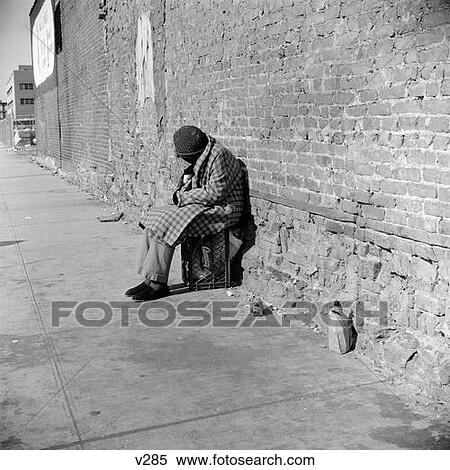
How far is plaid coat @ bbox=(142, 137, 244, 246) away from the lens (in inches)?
216

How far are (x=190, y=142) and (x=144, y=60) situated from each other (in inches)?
140

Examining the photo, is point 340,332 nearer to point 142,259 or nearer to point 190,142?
point 142,259

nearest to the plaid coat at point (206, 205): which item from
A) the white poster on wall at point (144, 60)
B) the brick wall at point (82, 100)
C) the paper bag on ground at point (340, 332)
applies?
the paper bag on ground at point (340, 332)

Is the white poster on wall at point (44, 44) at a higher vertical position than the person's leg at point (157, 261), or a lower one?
higher

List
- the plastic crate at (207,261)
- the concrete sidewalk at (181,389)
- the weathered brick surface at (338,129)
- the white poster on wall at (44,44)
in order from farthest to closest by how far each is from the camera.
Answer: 1. the white poster on wall at (44,44)
2. the plastic crate at (207,261)
3. the weathered brick surface at (338,129)
4. the concrete sidewalk at (181,389)

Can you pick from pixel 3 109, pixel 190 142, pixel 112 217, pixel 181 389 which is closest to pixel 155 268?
pixel 190 142

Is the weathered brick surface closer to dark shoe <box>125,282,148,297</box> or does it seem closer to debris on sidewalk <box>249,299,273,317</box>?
debris on sidewalk <box>249,299,273,317</box>

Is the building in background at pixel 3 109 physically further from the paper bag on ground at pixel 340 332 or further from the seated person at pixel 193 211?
the paper bag on ground at pixel 340 332

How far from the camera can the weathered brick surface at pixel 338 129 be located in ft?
11.3

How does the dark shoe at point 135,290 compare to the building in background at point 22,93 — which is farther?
the building in background at point 22,93

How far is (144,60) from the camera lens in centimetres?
877

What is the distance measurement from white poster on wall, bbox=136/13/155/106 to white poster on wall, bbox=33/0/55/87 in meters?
11.7

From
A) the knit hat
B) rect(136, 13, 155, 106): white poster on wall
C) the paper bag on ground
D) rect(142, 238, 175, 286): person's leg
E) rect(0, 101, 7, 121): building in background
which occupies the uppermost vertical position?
rect(0, 101, 7, 121): building in background

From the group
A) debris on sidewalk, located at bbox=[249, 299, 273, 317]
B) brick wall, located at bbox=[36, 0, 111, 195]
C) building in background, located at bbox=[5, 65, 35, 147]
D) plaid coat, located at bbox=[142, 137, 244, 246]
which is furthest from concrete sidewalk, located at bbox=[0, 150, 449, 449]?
building in background, located at bbox=[5, 65, 35, 147]
